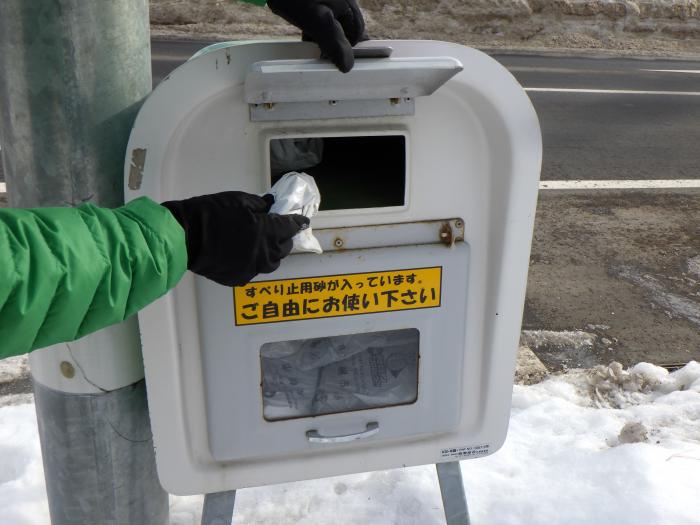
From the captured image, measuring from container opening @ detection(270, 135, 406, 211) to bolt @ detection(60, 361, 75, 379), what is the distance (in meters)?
0.55

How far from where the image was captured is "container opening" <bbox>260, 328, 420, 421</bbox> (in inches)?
66.3

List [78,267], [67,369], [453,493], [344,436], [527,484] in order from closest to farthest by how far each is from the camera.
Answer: [78,267] → [67,369] → [344,436] → [453,493] → [527,484]

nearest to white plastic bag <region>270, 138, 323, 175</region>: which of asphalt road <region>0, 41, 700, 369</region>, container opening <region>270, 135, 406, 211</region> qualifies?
container opening <region>270, 135, 406, 211</region>

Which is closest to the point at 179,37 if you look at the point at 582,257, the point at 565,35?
the point at 565,35

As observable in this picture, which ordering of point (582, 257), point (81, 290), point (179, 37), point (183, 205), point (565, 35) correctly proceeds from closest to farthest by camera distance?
1. point (81, 290)
2. point (183, 205)
3. point (582, 257)
4. point (179, 37)
5. point (565, 35)

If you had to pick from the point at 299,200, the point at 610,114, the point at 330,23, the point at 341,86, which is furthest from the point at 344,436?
the point at 610,114

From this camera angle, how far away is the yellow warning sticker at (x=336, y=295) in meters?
1.52

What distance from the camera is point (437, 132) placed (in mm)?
1512

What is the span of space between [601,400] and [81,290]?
2.41 metres

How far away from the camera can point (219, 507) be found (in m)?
1.76

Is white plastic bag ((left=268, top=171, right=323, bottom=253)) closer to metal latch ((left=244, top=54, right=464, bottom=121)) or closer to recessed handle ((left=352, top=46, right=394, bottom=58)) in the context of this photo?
metal latch ((left=244, top=54, right=464, bottom=121))

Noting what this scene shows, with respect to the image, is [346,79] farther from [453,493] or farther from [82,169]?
[453,493]

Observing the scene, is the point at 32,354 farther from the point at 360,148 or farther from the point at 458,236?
the point at 458,236

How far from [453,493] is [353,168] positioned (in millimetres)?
875
